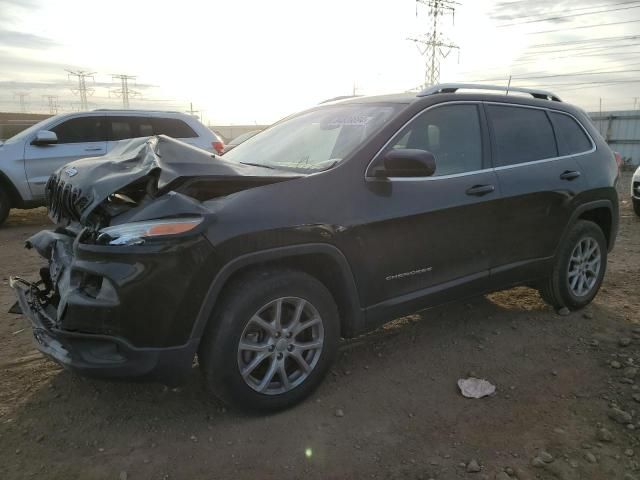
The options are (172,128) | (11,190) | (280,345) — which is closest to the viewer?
(280,345)

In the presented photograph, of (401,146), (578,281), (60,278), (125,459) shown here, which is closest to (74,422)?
(125,459)

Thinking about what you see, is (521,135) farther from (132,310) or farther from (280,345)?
(132,310)

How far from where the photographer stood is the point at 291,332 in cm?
286

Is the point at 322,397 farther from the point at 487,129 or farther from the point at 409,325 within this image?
the point at 487,129

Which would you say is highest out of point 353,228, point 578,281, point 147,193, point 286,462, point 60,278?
point 147,193

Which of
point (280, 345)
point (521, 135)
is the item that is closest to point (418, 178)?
point (521, 135)

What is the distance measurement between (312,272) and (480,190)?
143cm

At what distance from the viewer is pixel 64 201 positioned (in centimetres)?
305

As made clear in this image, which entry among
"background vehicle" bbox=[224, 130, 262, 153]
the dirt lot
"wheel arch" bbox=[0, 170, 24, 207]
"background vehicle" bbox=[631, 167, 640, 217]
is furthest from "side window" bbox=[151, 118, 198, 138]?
"background vehicle" bbox=[631, 167, 640, 217]

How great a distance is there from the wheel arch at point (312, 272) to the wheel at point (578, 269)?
2.16 meters

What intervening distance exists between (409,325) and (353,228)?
159 centimetres

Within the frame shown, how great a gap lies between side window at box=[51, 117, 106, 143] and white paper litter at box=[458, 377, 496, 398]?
7842mm

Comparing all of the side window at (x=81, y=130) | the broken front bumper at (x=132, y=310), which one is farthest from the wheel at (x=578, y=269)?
the side window at (x=81, y=130)

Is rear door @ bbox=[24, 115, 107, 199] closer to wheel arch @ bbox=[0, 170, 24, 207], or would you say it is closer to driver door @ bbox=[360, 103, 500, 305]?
wheel arch @ bbox=[0, 170, 24, 207]
